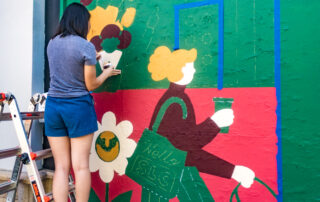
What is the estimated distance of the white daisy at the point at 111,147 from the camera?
2.07 m

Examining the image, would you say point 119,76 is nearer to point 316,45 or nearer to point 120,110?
point 120,110

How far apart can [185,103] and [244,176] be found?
0.64 metres

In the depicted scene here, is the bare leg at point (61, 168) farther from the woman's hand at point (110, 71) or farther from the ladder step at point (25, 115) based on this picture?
the woman's hand at point (110, 71)

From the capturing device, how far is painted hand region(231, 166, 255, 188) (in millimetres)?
1612

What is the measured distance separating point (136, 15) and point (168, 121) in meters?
0.94

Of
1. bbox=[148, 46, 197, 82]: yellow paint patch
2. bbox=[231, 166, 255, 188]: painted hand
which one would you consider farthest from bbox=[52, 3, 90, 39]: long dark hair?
bbox=[231, 166, 255, 188]: painted hand

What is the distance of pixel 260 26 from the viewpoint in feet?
5.34

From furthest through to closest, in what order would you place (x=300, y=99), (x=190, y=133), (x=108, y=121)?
(x=108, y=121), (x=190, y=133), (x=300, y=99)

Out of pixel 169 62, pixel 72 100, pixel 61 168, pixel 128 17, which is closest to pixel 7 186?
pixel 61 168

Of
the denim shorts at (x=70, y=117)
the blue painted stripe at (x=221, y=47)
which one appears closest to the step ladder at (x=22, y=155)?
the denim shorts at (x=70, y=117)

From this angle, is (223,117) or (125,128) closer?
(223,117)

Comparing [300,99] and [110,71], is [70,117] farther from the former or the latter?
[300,99]

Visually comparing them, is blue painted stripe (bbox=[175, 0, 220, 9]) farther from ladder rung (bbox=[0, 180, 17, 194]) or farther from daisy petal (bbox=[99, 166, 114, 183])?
ladder rung (bbox=[0, 180, 17, 194])

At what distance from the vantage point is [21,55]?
99.0 inches
